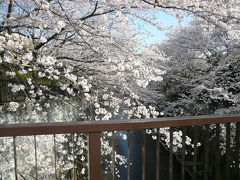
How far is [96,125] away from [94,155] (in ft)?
0.69

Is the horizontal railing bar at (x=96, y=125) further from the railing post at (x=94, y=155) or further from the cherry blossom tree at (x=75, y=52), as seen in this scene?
the cherry blossom tree at (x=75, y=52)

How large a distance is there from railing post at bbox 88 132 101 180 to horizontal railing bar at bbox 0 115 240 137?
5 cm

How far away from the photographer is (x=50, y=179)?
15.3 ft

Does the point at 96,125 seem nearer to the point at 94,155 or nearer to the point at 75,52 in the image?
the point at 94,155

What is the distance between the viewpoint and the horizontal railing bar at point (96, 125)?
1.35 metres

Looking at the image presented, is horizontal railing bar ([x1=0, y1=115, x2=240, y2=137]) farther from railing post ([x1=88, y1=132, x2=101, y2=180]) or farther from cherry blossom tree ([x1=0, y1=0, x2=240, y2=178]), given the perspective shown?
cherry blossom tree ([x1=0, y1=0, x2=240, y2=178])

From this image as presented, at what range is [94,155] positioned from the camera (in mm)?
1539

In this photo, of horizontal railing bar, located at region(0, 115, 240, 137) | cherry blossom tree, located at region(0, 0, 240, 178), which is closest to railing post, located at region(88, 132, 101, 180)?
horizontal railing bar, located at region(0, 115, 240, 137)

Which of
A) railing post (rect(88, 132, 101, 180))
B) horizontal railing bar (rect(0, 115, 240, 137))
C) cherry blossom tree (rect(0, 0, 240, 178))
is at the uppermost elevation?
cherry blossom tree (rect(0, 0, 240, 178))

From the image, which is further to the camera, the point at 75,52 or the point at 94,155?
the point at 75,52

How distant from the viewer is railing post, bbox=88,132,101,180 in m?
1.51

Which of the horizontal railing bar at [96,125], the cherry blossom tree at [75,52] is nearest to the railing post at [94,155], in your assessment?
the horizontal railing bar at [96,125]

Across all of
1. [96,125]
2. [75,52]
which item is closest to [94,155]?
[96,125]

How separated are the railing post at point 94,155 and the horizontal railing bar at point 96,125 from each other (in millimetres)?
53
